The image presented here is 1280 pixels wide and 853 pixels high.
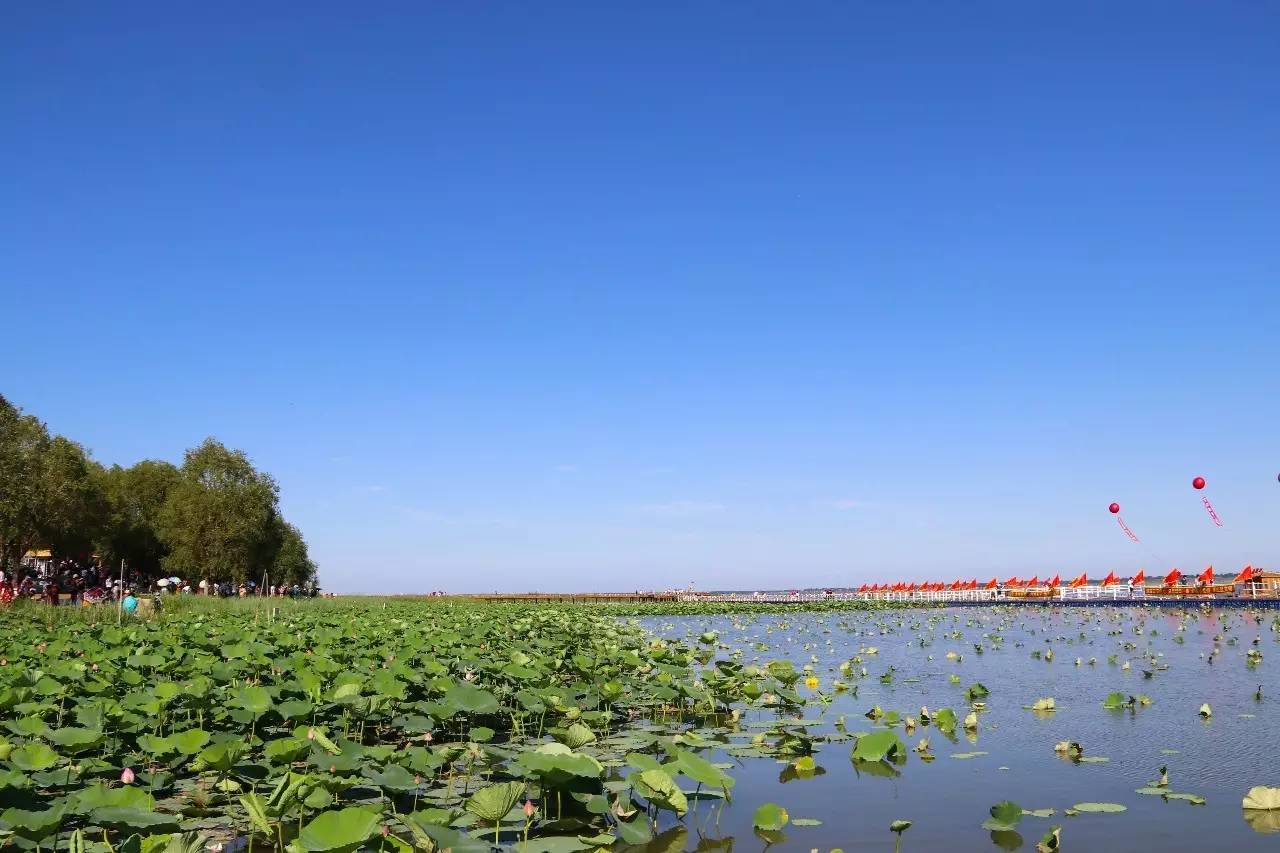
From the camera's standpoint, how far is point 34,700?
8102 millimetres

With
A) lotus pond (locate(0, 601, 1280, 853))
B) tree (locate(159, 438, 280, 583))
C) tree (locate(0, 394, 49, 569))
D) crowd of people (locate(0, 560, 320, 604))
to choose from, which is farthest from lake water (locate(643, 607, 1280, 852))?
tree (locate(159, 438, 280, 583))

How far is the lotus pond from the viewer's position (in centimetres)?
511

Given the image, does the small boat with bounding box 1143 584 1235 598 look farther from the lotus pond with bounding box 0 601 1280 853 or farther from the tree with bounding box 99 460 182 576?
the tree with bounding box 99 460 182 576

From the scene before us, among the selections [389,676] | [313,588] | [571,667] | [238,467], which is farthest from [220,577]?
[389,676]

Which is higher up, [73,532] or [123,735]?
[73,532]

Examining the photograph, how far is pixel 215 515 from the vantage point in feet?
157

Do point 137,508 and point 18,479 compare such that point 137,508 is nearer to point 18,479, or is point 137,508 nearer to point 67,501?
point 67,501

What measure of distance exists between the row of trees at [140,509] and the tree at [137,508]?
0.06 m

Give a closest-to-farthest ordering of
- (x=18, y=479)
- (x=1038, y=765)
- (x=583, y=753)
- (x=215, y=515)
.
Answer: (x=583, y=753) < (x=1038, y=765) < (x=18, y=479) < (x=215, y=515)

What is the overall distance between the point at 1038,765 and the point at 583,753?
388cm

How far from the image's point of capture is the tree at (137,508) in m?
55.1

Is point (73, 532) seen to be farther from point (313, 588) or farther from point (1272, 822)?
point (1272, 822)

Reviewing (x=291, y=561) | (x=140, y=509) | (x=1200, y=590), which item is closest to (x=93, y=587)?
(x=140, y=509)

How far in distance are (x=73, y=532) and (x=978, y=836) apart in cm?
4840
